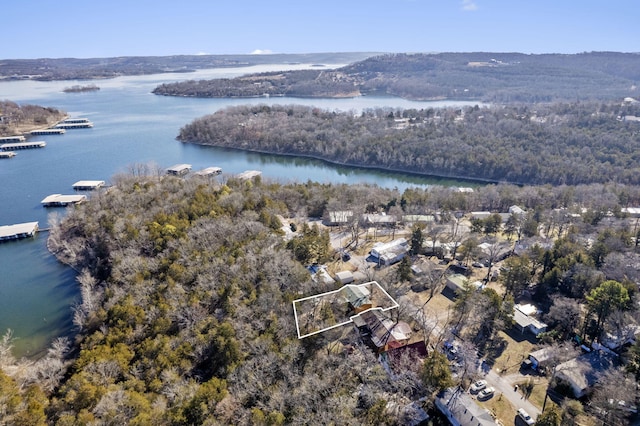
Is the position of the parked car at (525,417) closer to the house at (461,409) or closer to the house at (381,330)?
the house at (461,409)

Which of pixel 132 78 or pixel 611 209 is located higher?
pixel 132 78

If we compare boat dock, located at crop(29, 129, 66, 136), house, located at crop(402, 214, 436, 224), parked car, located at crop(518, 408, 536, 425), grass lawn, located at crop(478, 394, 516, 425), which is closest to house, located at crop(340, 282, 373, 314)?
grass lawn, located at crop(478, 394, 516, 425)

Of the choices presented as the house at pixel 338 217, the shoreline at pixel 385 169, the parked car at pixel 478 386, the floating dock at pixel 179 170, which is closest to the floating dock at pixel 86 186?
the floating dock at pixel 179 170

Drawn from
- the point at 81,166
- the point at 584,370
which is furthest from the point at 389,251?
the point at 81,166

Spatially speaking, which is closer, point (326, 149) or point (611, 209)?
point (611, 209)

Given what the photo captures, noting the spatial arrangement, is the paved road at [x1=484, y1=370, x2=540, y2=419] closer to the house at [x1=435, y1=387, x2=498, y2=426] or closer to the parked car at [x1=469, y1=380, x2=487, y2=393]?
the parked car at [x1=469, y1=380, x2=487, y2=393]

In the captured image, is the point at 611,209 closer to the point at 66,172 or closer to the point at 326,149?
the point at 326,149

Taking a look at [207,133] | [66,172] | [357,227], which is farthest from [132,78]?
[357,227]
